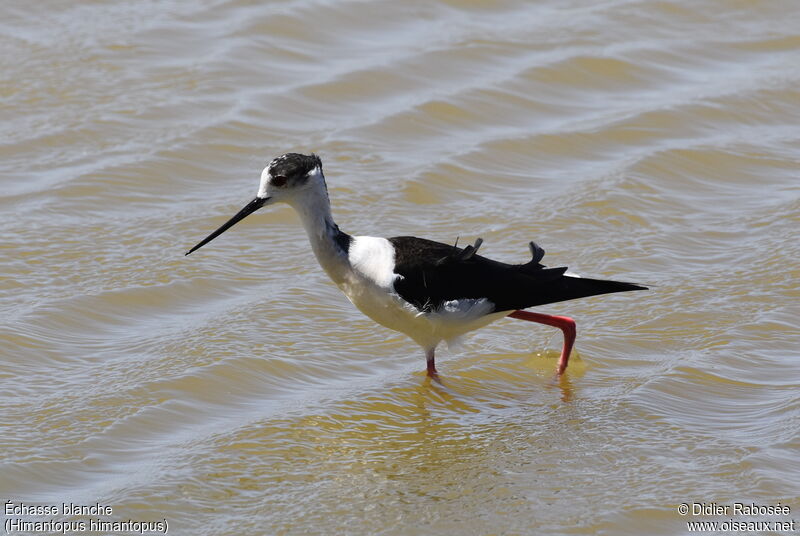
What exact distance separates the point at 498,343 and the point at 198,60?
365cm

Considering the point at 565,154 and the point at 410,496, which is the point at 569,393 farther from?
the point at 565,154

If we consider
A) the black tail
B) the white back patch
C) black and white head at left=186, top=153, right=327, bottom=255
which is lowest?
the black tail

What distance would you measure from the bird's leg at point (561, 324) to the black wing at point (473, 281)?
0.88 ft

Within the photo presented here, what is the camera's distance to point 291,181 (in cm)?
546

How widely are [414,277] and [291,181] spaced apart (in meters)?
0.64

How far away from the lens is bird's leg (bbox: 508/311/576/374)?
5.69 metres

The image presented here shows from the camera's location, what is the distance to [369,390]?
18.1 feet

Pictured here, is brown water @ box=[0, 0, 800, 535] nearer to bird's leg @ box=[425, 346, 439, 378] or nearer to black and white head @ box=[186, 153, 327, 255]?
bird's leg @ box=[425, 346, 439, 378]

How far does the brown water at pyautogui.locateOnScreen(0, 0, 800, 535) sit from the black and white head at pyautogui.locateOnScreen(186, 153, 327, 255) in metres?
0.70

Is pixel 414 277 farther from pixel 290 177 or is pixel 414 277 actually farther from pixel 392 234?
pixel 392 234

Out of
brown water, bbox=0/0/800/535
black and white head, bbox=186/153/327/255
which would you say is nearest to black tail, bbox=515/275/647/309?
brown water, bbox=0/0/800/535

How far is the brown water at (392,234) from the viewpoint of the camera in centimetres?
475

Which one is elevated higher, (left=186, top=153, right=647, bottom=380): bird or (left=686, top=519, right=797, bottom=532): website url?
(left=186, top=153, right=647, bottom=380): bird

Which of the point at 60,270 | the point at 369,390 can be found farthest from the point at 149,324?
the point at 369,390
